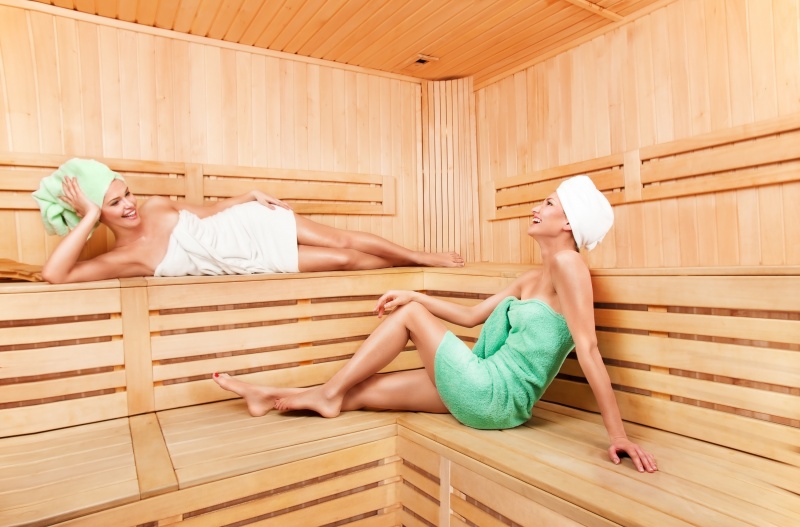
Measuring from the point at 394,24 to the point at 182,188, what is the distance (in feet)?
5.05

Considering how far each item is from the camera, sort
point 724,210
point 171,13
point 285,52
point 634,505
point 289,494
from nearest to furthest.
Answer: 1. point 634,505
2. point 289,494
3. point 724,210
4. point 171,13
5. point 285,52

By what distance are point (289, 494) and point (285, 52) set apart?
2.72 metres

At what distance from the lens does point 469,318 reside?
2125 mm

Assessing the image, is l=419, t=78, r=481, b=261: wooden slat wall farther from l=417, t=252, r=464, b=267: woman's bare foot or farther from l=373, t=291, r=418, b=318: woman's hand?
l=373, t=291, r=418, b=318: woman's hand

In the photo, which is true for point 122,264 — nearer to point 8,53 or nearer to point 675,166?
point 8,53

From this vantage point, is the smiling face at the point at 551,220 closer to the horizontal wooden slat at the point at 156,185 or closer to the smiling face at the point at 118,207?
the smiling face at the point at 118,207

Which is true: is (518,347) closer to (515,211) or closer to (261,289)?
(261,289)

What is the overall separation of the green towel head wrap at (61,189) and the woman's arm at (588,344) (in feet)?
6.60

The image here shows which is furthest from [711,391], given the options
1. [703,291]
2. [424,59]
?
[424,59]

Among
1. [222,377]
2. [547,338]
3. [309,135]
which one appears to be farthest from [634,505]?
[309,135]

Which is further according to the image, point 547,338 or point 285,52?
point 285,52

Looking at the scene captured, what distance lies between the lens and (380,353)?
1986mm

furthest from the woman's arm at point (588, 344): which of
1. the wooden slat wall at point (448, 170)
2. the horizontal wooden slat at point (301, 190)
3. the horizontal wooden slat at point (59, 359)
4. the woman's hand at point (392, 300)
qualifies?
the wooden slat wall at point (448, 170)

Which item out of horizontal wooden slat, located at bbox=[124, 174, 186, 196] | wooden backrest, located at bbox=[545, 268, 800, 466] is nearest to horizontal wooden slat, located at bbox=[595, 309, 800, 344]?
wooden backrest, located at bbox=[545, 268, 800, 466]
